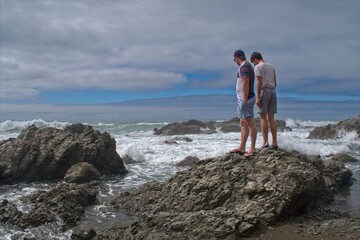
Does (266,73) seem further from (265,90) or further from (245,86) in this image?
(245,86)

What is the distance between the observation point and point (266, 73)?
8859mm

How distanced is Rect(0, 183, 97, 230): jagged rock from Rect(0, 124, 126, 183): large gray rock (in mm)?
3790

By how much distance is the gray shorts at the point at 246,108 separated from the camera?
29.0ft

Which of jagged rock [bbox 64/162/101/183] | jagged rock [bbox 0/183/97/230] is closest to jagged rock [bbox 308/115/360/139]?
jagged rock [bbox 64/162/101/183]

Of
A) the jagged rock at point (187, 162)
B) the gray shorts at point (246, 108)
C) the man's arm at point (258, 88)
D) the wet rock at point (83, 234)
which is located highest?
the man's arm at point (258, 88)

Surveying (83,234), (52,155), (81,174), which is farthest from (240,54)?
(52,155)

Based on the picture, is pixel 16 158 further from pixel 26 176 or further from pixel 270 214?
pixel 270 214

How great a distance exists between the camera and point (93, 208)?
10414mm

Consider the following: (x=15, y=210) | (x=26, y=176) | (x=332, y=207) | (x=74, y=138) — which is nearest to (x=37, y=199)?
(x=15, y=210)

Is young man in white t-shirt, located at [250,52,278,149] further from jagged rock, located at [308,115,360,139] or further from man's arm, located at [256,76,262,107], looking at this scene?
jagged rock, located at [308,115,360,139]

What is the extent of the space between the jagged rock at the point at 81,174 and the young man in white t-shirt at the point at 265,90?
6.83m

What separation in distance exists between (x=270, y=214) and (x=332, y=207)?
10.8 feet

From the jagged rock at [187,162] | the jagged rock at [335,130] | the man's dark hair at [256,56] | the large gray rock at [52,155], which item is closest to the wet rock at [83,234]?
the man's dark hair at [256,56]

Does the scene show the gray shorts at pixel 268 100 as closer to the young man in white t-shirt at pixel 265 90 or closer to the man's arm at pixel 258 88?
the young man in white t-shirt at pixel 265 90
